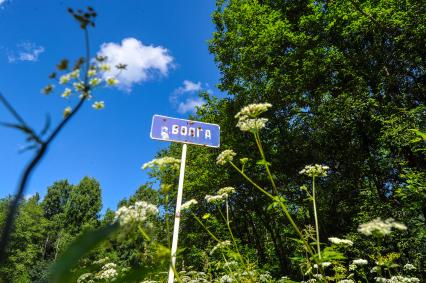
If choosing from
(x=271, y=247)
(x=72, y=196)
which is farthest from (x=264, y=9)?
(x=72, y=196)

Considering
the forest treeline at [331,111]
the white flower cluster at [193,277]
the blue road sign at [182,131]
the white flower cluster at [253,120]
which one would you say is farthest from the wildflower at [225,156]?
the forest treeline at [331,111]

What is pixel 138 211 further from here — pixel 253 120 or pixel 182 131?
pixel 182 131

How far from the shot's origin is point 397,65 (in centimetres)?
1456

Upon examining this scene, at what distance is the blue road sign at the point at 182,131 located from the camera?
202 inches

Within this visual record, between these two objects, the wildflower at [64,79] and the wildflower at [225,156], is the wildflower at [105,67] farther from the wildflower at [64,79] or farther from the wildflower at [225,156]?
the wildflower at [225,156]

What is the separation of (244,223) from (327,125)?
13.0 m

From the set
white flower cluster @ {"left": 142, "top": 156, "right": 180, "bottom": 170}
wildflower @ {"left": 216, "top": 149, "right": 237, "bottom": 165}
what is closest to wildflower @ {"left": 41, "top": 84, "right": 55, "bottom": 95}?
white flower cluster @ {"left": 142, "top": 156, "right": 180, "bottom": 170}

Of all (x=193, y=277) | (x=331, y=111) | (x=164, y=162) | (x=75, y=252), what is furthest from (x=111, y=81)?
(x=331, y=111)

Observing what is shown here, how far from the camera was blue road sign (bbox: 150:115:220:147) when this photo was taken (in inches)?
202

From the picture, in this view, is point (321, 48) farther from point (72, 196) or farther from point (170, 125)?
point (72, 196)

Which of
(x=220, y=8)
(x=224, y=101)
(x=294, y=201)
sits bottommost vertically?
(x=294, y=201)

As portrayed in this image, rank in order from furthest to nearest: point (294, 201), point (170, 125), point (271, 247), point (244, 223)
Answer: point (271, 247) → point (244, 223) → point (294, 201) → point (170, 125)

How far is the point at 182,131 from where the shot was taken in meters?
5.28

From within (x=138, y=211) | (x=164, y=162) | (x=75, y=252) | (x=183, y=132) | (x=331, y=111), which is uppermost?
(x=331, y=111)
